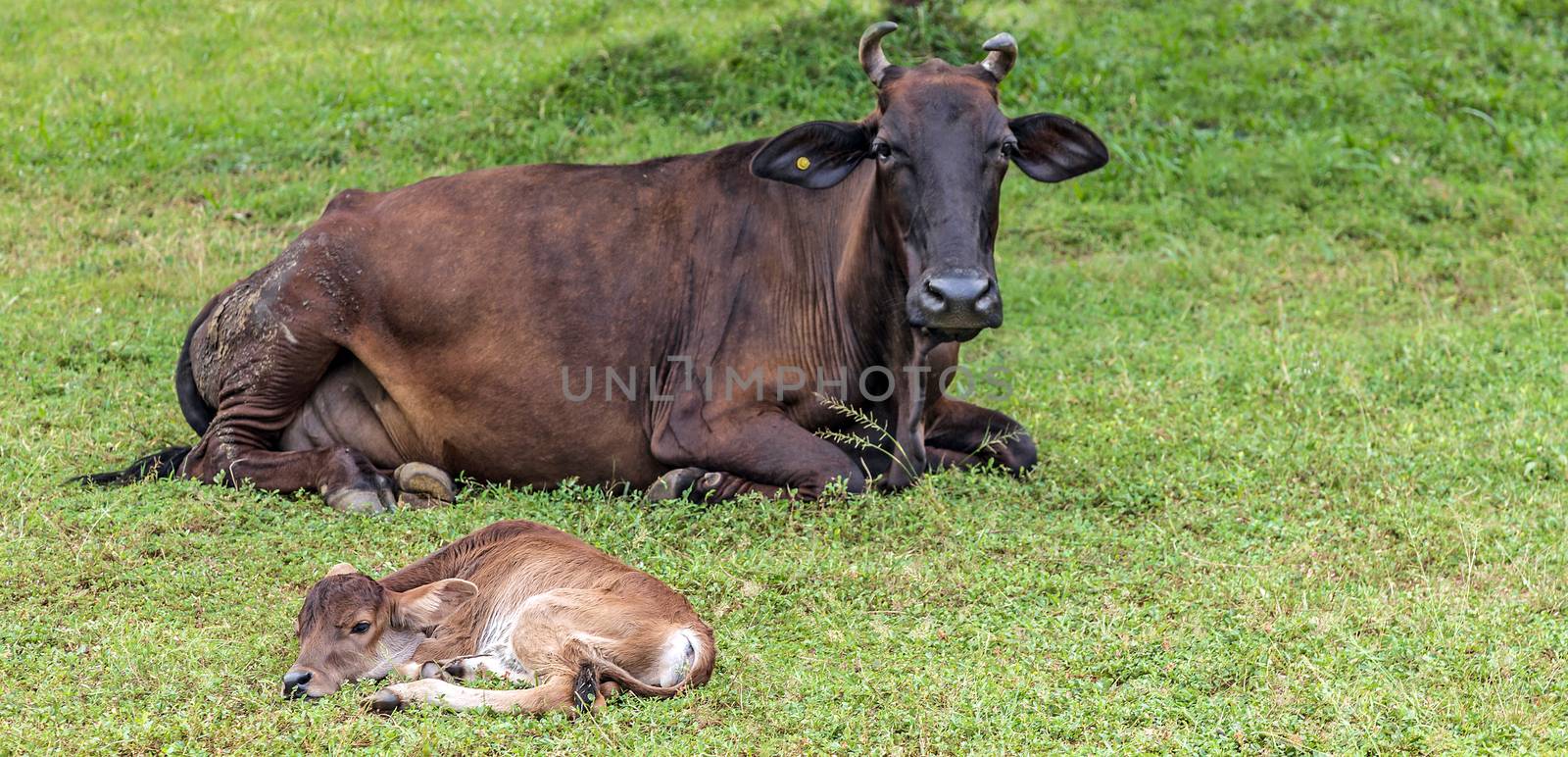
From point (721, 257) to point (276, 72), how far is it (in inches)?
283

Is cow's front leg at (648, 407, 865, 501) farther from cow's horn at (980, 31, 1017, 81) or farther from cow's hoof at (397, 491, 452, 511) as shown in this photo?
cow's horn at (980, 31, 1017, 81)

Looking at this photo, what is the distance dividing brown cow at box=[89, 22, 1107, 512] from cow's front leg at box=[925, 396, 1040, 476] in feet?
0.05

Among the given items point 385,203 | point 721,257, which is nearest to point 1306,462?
point 721,257

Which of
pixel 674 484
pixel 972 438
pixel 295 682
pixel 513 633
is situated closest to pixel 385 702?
pixel 295 682

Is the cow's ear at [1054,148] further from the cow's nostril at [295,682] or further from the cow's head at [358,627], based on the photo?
the cow's nostril at [295,682]

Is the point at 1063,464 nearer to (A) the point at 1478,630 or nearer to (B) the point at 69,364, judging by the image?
(A) the point at 1478,630

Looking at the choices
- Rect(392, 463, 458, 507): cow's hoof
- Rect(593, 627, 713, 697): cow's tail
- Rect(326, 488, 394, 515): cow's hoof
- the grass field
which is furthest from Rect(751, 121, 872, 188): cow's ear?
Rect(593, 627, 713, 697): cow's tail

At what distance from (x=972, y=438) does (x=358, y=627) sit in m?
3.54

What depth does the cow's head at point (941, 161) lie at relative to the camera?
6.62 m

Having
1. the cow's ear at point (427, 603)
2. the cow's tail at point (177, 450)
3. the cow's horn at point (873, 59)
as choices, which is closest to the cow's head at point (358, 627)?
the cow's ear at point (427, 603)

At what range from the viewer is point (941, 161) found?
22.6 feet

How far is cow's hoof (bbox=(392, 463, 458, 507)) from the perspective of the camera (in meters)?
7.29

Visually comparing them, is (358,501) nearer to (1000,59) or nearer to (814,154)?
(814,154)

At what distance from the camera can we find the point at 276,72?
13328 mm
